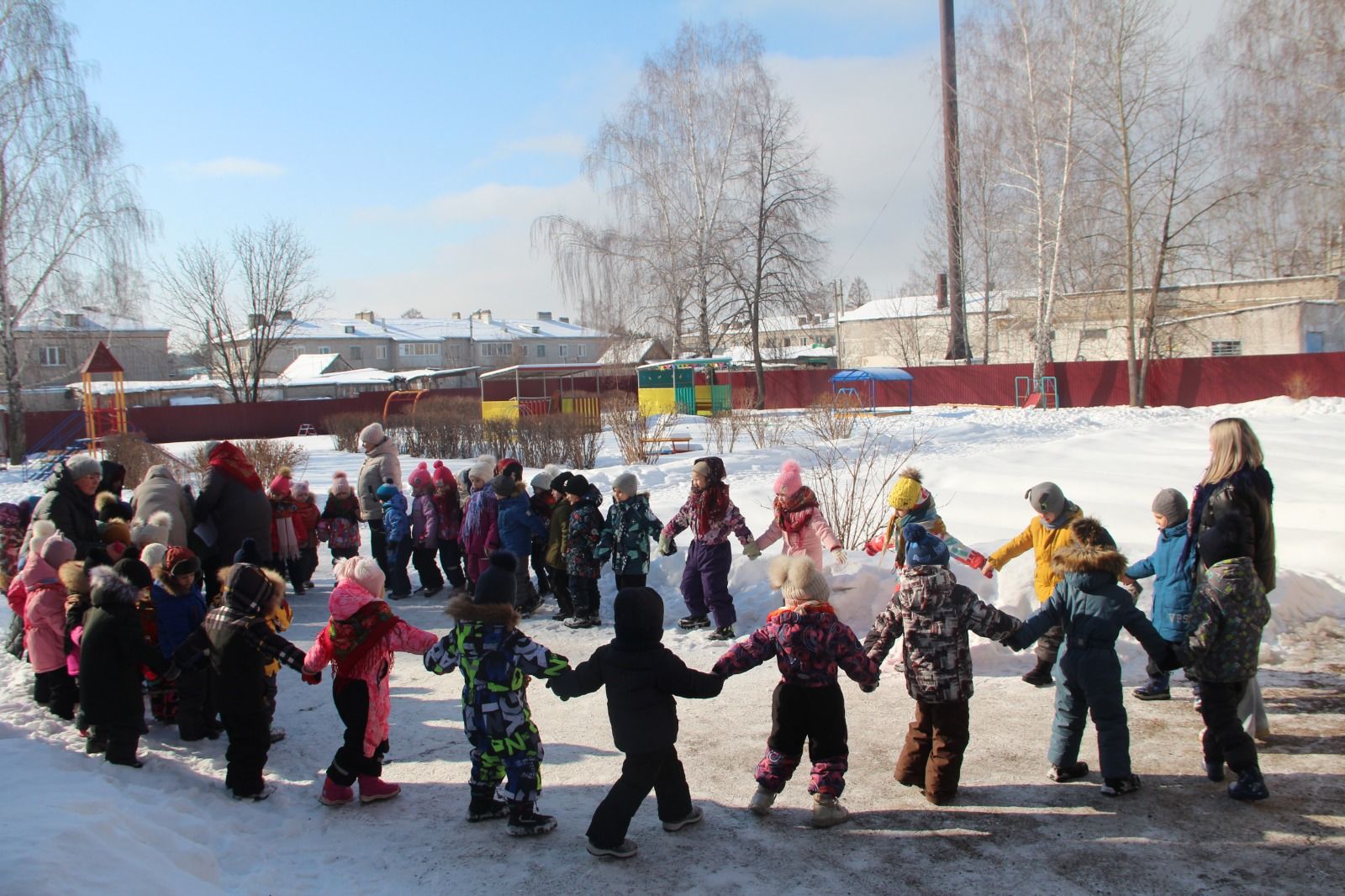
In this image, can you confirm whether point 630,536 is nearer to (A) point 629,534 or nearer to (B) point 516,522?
(A) point 629,534

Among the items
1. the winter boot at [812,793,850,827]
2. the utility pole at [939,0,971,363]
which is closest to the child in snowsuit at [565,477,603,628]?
the winter boot at [812,793,850,827]

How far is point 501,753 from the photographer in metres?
4.11

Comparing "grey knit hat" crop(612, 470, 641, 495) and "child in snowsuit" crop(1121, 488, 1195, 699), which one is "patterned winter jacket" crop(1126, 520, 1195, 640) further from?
"grey knit hat" crop(612, 470, 641, 495)

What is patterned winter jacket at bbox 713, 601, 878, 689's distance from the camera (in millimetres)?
4012

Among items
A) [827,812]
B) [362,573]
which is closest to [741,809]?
[827,812]

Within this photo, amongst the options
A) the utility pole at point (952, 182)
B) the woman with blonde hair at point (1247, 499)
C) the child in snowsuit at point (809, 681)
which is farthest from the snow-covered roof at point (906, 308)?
the child in snowsuit at point (809, 681)

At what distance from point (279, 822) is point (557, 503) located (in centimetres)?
417

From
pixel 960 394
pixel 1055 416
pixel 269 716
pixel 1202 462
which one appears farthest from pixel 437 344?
pixel 269 716

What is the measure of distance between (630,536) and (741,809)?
3.21m

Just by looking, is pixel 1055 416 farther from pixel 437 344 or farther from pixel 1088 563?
pixel 437 344

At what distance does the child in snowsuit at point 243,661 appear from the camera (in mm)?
4492

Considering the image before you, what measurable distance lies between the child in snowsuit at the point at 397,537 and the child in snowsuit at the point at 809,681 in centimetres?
584

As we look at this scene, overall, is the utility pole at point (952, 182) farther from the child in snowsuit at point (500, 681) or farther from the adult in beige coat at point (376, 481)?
the child in snowsuit at point (500, 681)

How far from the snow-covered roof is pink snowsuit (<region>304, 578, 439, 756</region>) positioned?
45.6 meters
